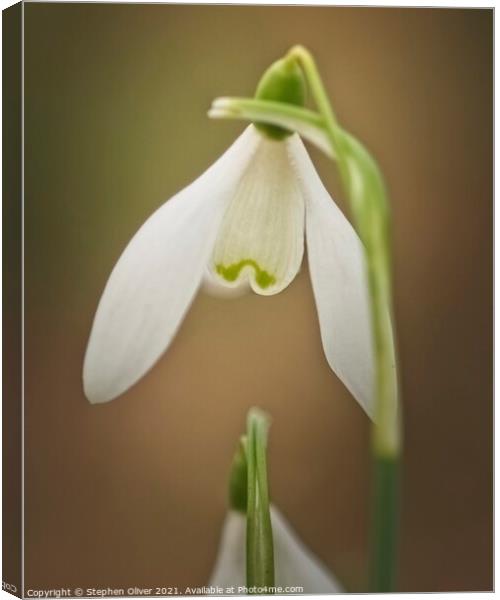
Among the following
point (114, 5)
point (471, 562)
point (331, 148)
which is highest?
point (114, 5)

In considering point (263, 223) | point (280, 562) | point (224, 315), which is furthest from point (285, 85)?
point (280, 562)

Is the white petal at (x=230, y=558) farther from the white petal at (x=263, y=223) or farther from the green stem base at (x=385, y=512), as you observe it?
the green stem base at (x=385, y=512)

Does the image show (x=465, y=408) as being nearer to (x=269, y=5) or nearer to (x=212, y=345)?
(x=212, y=345)

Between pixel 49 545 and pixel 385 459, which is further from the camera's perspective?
pixel 49 545

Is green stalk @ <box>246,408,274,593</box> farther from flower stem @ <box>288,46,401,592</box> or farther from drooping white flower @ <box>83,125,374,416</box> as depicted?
flower stem @ <box>288,46,401,592</box>

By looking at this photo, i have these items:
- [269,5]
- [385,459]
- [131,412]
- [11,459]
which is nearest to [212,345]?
[131,412]

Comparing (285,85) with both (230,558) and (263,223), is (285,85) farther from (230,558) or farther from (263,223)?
(230,558)

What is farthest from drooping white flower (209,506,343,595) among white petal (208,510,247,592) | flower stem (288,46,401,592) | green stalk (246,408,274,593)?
flower stem (288,46,401,592)
